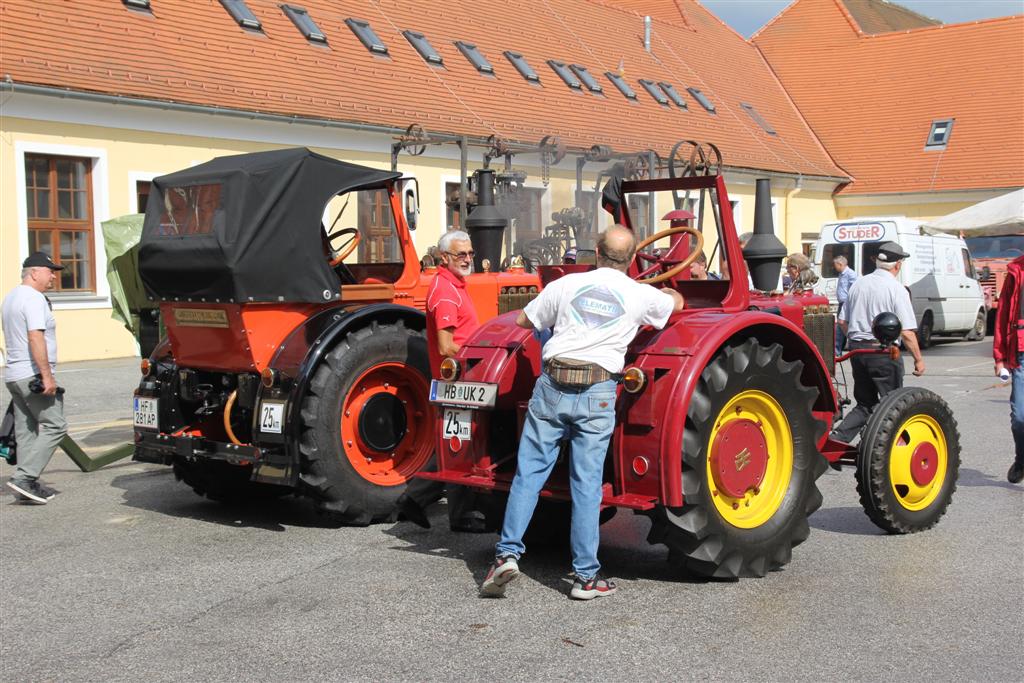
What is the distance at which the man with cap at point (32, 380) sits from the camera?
8305 millimetres

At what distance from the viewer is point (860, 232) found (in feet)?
69.6

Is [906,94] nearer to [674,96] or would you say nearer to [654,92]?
[674,96]

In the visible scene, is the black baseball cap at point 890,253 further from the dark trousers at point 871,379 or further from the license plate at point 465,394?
the license plate at point 465,394

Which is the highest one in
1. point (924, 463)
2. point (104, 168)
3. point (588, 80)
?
point (588, 80)

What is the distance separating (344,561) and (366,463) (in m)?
1.15

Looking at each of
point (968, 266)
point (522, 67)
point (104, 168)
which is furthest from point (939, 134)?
point (104, 168)

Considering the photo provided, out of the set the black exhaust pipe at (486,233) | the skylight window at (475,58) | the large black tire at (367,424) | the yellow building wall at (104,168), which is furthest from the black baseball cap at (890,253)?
the skylight window at (475,58)

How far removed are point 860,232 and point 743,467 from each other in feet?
53.3

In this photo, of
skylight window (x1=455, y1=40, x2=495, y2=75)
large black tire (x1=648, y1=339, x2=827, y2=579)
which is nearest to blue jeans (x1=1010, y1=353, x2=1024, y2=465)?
large black tire (x1=648, y1=339, x2=827, y2=579)

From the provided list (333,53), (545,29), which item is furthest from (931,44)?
(333,53)

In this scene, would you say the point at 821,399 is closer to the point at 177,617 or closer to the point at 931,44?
the point at 177,617

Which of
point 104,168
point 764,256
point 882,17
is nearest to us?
point 764,256

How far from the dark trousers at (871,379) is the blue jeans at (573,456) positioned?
11.3 ft

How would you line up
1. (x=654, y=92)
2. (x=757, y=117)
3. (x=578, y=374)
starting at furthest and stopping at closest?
(x=757, y=117) → (x=654, y=92) → (x=578, y=374)
